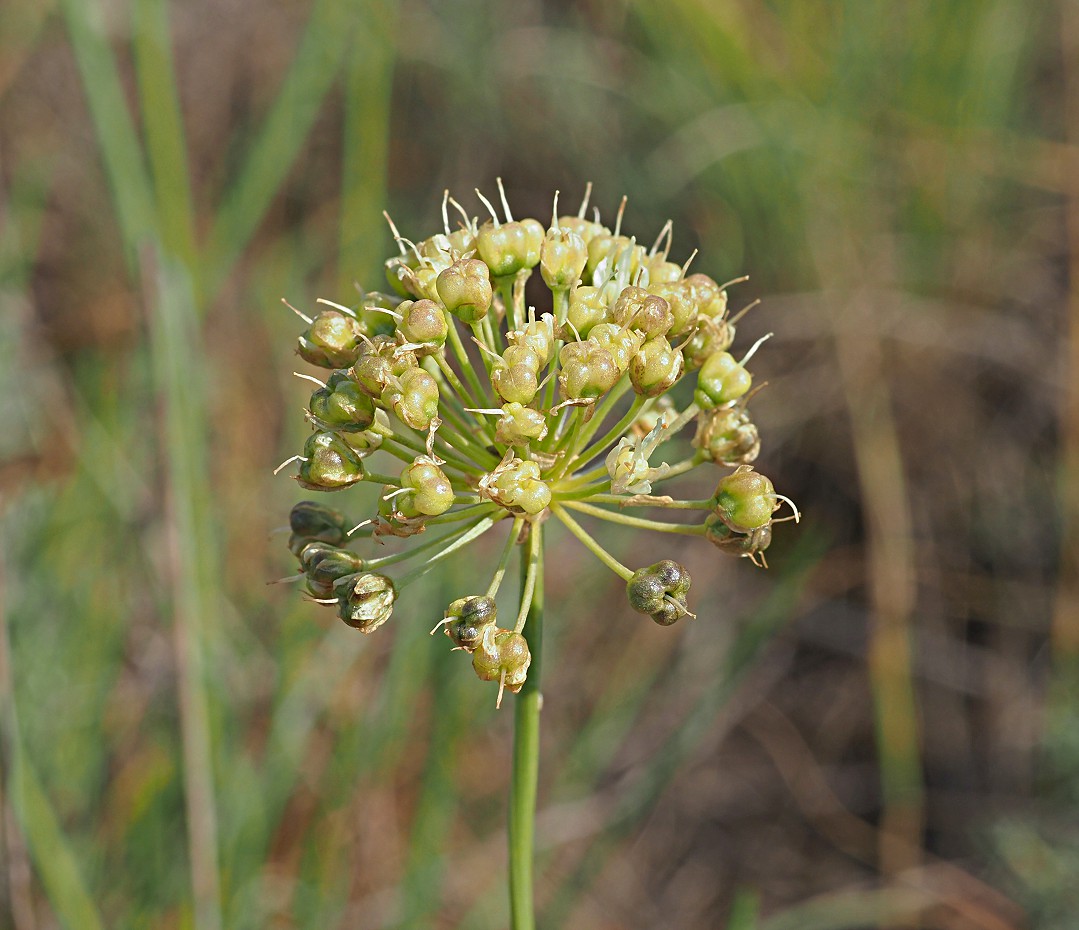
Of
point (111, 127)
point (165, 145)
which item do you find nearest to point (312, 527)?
point (111, 127)

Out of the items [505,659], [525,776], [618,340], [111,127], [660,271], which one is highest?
[111,127]

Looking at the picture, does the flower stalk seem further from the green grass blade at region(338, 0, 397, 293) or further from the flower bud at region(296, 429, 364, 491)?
the green grass blade at region(338, 0, 397, 293)

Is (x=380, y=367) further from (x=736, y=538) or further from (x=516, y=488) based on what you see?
(x=736, y=538)

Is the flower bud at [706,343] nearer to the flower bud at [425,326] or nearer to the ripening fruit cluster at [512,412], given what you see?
the ripening fruit cluster at [512,412]

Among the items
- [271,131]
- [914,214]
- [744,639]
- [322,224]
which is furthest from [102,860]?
[914,214]

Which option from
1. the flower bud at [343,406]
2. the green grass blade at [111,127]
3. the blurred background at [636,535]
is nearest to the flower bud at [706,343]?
the flower bud at [343,406]

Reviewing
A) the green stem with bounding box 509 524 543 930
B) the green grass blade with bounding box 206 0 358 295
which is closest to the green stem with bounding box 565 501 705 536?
the green stem with bounding box 509 524 543 930
